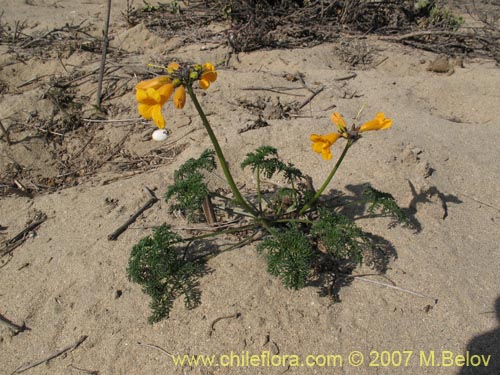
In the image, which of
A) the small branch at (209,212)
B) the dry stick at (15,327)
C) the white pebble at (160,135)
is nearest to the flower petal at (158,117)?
the small branch at (209,212)

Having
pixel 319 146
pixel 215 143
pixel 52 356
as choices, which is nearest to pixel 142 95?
pixel 215 143

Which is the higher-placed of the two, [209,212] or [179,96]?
[179,96]

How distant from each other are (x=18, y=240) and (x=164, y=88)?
1993 millimetres

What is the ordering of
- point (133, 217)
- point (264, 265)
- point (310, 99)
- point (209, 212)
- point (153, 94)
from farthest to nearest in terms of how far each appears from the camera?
1. point (310, 99)
2. point (133, 217)
3. point (209, 212)
4. point (264, 265)
5. point (153, 94)

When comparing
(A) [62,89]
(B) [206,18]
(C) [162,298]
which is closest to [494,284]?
(C) [162,298]

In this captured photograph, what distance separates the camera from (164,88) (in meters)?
1.80

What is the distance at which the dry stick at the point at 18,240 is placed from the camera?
2918 millimetres

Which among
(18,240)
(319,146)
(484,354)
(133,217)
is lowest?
(484,354)

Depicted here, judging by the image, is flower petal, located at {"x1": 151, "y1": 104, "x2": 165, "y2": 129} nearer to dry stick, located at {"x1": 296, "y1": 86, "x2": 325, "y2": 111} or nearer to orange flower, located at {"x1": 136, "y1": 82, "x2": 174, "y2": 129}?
orange flower, located at {"x1": 136, "y1": 82, "x2": 174, "y2": 129}

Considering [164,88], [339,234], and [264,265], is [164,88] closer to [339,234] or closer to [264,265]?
[339,234]

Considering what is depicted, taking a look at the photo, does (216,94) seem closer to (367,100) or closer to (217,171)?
(217,171)

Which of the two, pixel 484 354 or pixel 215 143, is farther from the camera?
pixel 484 354

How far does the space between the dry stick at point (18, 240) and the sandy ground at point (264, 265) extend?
5 cm

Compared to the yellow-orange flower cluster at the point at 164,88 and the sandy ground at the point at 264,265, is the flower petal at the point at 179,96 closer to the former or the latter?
the yellow-orange flower cluster at the point at 164,88
